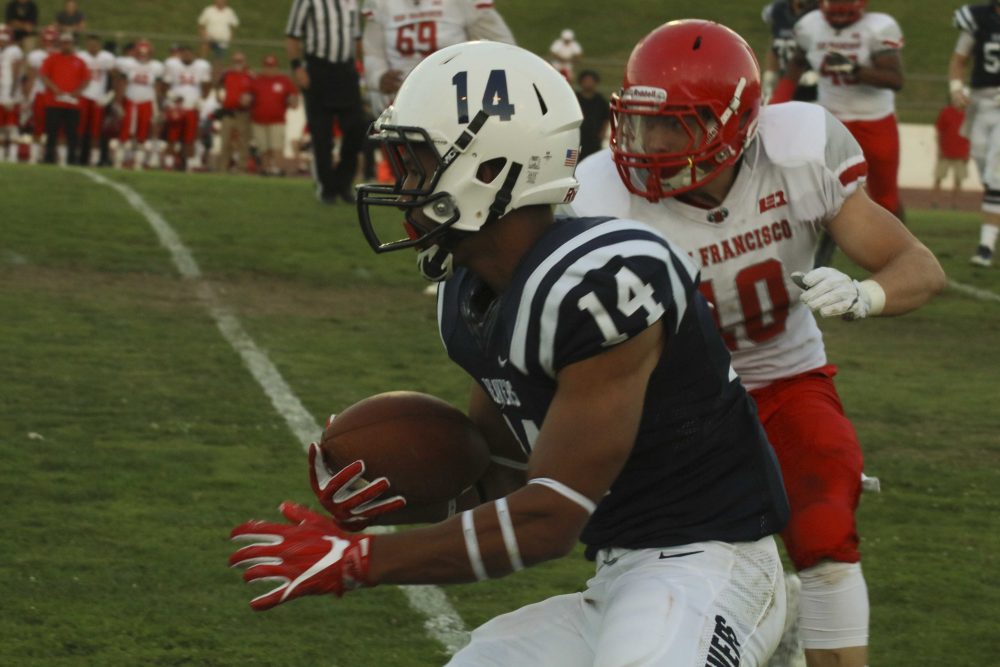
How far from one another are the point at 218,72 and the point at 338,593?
19506 mm

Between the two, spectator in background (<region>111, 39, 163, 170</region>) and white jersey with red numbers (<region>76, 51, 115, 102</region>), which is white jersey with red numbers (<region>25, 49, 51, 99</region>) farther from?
spectator in background (<region>111, 39, 163, 170</region>)

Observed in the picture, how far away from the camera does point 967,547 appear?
16.0 feet

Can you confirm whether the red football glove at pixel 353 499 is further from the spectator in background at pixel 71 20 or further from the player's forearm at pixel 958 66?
the spectator in background at pixel 71 20

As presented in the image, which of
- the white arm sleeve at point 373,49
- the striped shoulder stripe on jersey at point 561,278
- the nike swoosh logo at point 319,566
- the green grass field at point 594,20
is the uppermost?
the striped shoulder stripe on jersey at point 561,278

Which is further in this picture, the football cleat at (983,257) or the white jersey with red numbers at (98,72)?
the white jersey with red numbers at (98,72)

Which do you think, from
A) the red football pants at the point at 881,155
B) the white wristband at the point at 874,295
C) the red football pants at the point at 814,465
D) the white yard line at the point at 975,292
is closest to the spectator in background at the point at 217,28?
the white yard line at the point at 975,292

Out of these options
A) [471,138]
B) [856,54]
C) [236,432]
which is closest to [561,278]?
[471,138]

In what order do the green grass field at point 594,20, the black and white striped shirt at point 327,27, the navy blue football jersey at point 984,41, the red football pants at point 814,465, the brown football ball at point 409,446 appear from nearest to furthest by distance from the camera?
the brown football ball at point 409,446 < the red football pants at point 814,465 < the navy blue football jersey at point 984,41 < the black and white striped shirt at point 327,27 < the green grass field at point 594,20

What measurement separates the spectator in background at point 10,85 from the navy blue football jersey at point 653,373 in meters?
15.9

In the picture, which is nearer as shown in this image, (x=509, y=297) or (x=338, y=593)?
(x=338, y=593)

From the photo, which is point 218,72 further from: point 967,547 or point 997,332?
point 967,547

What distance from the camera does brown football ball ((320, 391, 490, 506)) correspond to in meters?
2.98

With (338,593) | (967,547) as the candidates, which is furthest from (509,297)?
(967,547)

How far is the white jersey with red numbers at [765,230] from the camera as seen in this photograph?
3.75 meters
